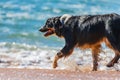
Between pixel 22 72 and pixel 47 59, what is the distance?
9.66 feet

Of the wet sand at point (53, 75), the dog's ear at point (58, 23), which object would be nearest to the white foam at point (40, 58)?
the dog's ear at point (58, 23)

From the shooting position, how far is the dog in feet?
31.6

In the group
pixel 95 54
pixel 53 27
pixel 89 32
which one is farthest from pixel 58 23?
pixel 95 54

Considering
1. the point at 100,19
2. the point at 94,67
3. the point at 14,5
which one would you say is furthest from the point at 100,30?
the point at 14,5

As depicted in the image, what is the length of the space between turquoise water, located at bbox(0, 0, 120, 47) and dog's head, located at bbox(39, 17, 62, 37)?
3943 millimetres

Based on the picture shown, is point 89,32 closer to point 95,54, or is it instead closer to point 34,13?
point 95,54

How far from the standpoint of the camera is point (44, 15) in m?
21.1

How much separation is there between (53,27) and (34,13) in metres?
11.2

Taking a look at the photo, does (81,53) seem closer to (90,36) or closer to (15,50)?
(15,50)

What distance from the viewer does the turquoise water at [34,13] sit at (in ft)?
51.2

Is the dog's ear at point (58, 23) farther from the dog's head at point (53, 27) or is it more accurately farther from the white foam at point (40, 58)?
the white foam at point (40, 58)

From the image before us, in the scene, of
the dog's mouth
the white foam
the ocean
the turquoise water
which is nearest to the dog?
the dog's mouth

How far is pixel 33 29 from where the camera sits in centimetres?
1786

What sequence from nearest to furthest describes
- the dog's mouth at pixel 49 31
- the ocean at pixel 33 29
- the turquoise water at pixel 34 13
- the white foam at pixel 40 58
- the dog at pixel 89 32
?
1. the dog at pixel 89 32
2. the dog's mouth at pixel 49 31
3. the white foam at pixel 40 58
4. the ocean at pixel 33 29
5. the turquoise water at pixel 34 13
